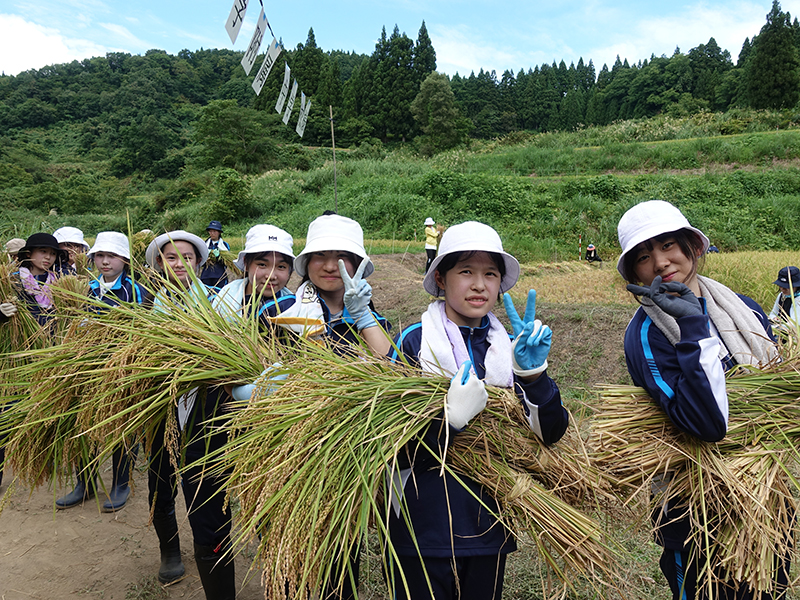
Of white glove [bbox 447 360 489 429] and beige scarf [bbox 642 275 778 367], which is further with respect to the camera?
beige scarf [bbox 642 275 778 367]

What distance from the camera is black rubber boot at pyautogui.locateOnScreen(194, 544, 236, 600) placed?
2.28 meters

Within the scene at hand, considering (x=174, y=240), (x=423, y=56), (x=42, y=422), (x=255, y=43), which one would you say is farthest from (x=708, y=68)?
(x=42, y=422)

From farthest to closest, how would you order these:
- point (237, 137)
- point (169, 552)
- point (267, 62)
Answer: point (237, 137), point (267, 62), point (169, 552)

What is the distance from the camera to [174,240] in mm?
3176

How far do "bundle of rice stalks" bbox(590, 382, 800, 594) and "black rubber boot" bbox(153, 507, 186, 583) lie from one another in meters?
2.40

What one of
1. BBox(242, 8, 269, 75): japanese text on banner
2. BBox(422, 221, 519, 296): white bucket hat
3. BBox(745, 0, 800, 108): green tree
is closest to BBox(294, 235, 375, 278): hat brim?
BBox(422, 221, 519, 296): white bucket hat

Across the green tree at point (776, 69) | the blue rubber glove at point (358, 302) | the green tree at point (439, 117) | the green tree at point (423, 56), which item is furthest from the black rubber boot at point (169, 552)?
the green tree at point (423, 56)

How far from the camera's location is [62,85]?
3071 inches

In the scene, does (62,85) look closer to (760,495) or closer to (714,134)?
(714,134)

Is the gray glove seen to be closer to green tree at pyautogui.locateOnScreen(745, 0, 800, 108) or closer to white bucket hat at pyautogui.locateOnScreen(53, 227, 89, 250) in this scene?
white bucket hat at pyautogui.locateOnScreen(53, 227, 89, 250)

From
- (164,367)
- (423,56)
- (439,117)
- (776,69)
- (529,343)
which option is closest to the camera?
(529,343)

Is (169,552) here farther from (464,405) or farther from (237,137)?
(237,137)

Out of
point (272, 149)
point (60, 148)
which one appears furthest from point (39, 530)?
point (60, 148)

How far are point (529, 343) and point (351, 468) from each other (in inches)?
22.1
